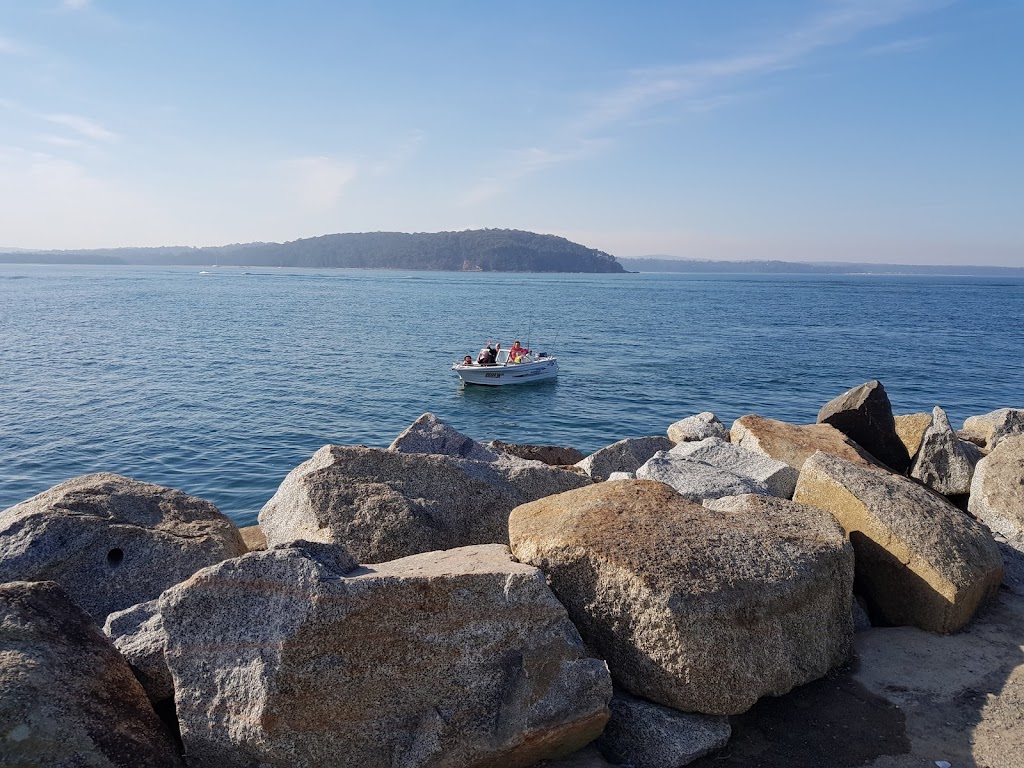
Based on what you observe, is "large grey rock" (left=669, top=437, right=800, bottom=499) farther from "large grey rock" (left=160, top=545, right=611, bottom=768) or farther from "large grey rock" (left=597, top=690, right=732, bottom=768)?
"large grey rock" (left=160, top=545, right=611, bottom=768)

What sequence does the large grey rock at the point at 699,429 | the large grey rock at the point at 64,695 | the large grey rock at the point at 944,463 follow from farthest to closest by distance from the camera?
the large grey rock at the point at 699,429
the large grey rock at the point at 944,463
the large grey rock at the point at 64,695

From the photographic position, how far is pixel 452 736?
4555mm

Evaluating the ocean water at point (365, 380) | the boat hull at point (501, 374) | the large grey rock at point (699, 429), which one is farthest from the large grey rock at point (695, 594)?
the boat hull at point (501, 374)

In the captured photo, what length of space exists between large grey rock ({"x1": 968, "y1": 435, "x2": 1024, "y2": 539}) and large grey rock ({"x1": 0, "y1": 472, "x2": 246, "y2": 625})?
889 centimetres

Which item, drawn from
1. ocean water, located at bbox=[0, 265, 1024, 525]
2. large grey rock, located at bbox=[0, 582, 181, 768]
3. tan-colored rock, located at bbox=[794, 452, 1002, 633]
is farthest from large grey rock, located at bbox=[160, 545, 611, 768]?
ocean water, located at bbox=[0, 265, 1024, 525]

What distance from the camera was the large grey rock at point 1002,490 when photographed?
889cm

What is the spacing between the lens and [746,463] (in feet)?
32.1

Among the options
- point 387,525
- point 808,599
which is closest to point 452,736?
Result: point 387,525

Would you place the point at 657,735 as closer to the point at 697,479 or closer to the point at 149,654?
the point at 149,654

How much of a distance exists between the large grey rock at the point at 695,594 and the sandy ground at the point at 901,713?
0.26 m

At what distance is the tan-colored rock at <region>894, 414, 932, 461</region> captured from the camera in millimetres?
12906

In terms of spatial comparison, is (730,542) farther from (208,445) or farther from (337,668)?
(208,445)

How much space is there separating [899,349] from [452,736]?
5305 centimetres

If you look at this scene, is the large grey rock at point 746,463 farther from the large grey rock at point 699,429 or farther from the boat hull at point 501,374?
the boat hull at point 501,374
